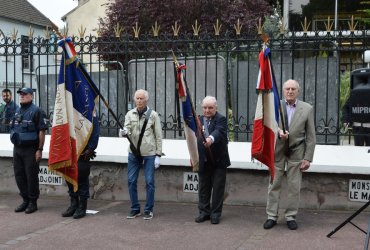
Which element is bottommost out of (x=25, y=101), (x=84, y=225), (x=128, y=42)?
(x=84, y=225)

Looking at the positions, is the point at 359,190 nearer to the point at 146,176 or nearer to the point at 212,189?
the point at 212,189

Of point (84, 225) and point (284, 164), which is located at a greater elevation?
point (284, 164)

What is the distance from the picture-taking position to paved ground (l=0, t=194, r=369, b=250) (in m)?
6.23

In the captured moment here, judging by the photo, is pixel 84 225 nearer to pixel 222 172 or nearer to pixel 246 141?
pixel 222 172

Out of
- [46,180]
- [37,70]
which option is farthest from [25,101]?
[37,70]

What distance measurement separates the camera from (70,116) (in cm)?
761

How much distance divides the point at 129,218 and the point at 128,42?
9.32ft

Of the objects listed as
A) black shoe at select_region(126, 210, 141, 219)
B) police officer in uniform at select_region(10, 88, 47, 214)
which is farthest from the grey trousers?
police officer in uniform at select_region(10, 88, 47, 214)

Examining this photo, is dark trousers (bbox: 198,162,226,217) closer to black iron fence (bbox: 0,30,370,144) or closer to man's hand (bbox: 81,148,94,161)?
black iron fence (bbox: 0,30,370,144)

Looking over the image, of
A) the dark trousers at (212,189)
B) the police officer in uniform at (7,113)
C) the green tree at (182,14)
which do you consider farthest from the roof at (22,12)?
the dark trousers at (212,189)

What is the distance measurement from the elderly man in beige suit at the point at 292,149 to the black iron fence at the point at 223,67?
1.32 metres

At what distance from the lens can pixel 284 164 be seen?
6.95 meters

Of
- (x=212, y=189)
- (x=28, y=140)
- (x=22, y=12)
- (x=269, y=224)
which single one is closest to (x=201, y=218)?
(x=212, y=189)

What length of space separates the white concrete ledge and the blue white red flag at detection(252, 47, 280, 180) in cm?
108
